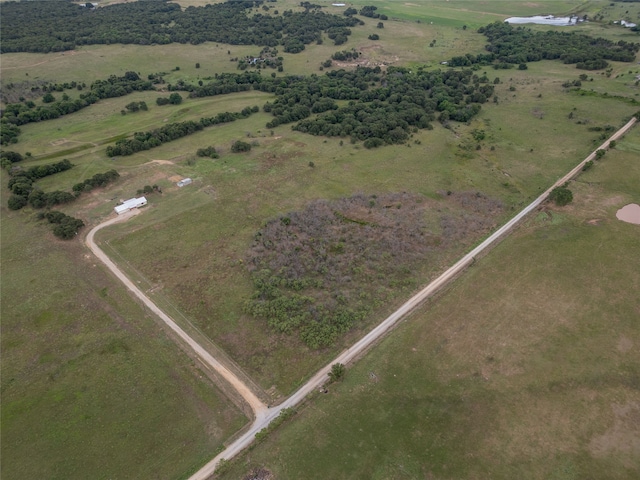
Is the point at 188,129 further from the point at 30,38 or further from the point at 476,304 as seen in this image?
the point at 30,38

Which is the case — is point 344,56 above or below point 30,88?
above

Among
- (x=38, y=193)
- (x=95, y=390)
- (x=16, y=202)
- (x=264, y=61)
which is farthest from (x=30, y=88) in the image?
(x=95, y=390)

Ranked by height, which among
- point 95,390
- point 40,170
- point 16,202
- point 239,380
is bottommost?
point 239,380

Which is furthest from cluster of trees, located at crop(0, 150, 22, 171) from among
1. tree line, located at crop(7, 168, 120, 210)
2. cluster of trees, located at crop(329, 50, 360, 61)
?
cluster of trees, located at crop(329, 50, 360, 61)

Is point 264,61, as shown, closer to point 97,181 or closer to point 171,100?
point 171,100

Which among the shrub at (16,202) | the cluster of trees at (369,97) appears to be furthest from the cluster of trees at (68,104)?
the shrub at (16,202)

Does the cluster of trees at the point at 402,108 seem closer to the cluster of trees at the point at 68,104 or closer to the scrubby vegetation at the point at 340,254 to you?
the scrubby vegetation at the point at 340,254

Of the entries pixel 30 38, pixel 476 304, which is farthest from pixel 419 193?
pixel 30 38
